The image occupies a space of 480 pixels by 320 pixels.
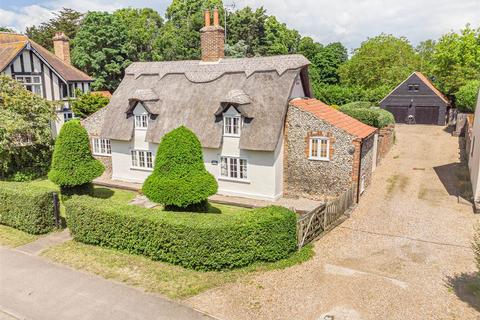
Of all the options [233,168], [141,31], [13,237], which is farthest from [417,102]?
[141,31]

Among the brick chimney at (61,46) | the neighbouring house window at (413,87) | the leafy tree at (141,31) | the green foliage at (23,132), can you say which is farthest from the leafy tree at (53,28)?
the neighbouring house window at (413,87)

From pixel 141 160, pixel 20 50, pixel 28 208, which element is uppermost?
pixel 20 50

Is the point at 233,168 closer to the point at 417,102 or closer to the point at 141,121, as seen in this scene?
the point at 141,121

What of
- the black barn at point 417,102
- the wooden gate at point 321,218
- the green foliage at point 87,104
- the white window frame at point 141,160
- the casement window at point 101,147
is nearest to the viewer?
the wooden gate at point 321,218

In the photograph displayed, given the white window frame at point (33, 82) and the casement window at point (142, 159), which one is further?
the white window frame at point (33, 82)

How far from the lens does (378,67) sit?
5519 centimetres

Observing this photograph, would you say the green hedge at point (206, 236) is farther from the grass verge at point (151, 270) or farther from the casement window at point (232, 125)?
the casement window at point (232, 125)

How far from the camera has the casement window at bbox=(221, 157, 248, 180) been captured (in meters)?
21.2

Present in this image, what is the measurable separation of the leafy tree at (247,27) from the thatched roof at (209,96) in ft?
119

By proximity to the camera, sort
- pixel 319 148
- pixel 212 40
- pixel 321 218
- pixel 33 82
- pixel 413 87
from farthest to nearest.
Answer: pixel 413 87
pixel 33 82
pixel 212 40
pixel 319 148
pixel 321 218

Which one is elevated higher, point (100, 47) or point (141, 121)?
point (100, 47)

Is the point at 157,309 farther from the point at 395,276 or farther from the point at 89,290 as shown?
the point at 395,276

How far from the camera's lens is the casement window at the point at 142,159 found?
2416 cm

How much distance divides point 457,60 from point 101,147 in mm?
42807
